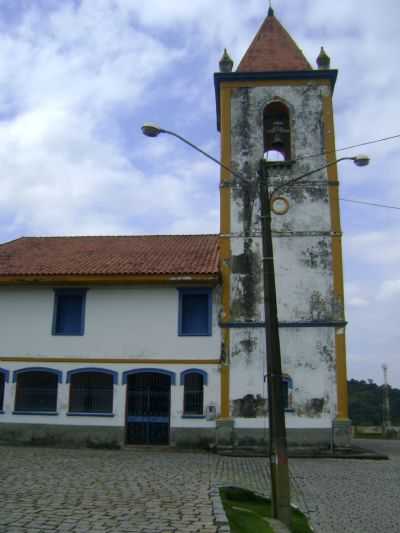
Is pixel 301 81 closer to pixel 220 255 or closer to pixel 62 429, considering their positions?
pixel 220 255

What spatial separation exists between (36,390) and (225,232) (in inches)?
309

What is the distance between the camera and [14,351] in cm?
1823

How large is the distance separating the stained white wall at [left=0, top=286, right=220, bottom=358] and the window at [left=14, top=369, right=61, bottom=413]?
0.68 meters

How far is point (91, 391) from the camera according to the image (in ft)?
58.7

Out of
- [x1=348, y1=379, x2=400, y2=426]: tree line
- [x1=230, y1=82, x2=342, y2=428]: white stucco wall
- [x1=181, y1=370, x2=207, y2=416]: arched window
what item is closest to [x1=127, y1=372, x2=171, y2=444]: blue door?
[x1=181, y1=370, x2=207, y2=416]: arched window

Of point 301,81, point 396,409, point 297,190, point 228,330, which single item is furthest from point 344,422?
point 396,409

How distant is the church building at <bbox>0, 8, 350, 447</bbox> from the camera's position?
1692 cm

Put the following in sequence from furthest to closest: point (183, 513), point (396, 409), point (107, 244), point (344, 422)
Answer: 1. point (396, 409)
2. point (107, 244)
3. point (344, 422)
4. point (183, 513)

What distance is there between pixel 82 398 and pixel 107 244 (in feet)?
20.6

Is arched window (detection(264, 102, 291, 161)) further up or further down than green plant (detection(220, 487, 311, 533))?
further up

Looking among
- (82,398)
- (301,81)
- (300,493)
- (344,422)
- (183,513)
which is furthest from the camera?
(301,81)

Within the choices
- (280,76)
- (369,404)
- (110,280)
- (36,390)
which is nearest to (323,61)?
(280,76)

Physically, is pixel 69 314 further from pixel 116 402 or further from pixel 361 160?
pixel 361 160

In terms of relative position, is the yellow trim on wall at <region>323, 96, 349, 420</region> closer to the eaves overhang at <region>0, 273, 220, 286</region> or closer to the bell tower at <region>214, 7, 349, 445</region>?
the bell tower at <region>214, 7, 349, 445</region>
